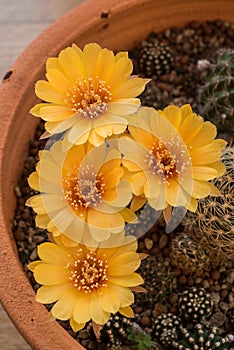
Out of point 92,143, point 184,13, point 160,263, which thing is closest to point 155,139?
point 92,143

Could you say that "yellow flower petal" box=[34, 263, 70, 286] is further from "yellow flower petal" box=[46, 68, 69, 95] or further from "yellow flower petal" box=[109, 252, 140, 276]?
A: "yellow flower petal" box=[46, 68, 69, 95]

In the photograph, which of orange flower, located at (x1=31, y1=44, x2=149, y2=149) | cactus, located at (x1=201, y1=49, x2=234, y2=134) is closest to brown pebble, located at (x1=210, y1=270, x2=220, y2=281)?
cactus, located at (x1=201, y1=49, x2=234, y2=134)

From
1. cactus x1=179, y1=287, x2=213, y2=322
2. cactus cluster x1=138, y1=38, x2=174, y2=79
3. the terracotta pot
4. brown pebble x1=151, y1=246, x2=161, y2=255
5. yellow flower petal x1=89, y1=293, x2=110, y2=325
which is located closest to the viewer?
yellow flower petal x1=89, y1=293, x2=110, y2=325

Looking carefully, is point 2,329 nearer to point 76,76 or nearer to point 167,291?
point 167,291

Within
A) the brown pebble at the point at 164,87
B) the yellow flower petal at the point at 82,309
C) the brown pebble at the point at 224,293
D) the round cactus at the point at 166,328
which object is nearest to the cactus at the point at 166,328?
the round cactus at the point at 166,328

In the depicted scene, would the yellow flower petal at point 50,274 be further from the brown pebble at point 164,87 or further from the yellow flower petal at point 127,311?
the brown pebble at point 164,87
